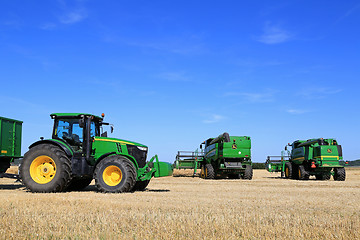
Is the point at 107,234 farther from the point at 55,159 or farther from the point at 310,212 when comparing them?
the point at 55,159

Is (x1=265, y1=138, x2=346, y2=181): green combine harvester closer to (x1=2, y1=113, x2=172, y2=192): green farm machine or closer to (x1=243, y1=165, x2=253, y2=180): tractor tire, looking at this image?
(x1=243, y1=165, x2=253, y2=180): tractor tire

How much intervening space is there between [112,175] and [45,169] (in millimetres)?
2011

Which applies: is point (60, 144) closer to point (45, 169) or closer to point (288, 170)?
point (45, 169)

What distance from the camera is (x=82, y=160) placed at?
11.1 meters

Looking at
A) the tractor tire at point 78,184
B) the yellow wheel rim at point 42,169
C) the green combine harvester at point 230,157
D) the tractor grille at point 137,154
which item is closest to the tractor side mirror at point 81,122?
the yellow wheel rim at point 42,169

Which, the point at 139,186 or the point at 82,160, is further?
the point at 139,186

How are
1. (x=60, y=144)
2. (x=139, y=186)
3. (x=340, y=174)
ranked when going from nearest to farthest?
1. (x=60, y=144)
2. (x=139, y=186)
3. (x=340, y=174)

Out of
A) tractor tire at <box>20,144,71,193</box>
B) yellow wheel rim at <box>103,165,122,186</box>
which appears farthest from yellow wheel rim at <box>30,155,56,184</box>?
yellow wheel rim at <box>103,165,122,186</box>

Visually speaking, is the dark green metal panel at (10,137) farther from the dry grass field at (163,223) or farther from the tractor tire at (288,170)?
the tractor tire at (288,170)

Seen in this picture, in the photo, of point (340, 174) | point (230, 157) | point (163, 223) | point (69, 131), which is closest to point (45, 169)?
point (69, 131)

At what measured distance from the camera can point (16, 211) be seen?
6648mm

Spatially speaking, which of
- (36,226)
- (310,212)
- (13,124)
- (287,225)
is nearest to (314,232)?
(287,225)

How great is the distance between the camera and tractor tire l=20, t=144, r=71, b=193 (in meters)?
10.8

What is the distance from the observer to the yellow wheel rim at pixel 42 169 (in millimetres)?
11078
